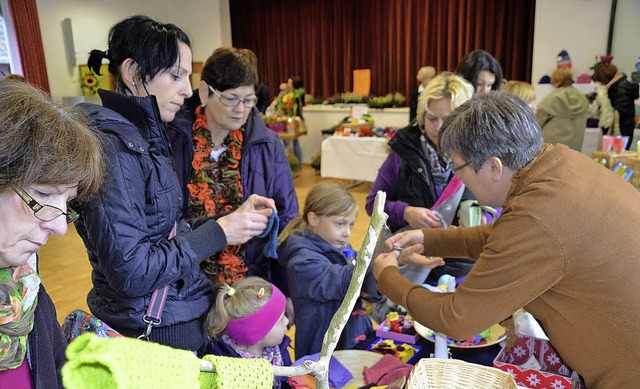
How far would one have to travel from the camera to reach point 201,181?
1786 millimetres

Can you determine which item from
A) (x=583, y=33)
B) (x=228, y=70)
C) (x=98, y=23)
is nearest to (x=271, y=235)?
(x=228, y=70)

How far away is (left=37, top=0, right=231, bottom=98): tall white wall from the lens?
7.30m

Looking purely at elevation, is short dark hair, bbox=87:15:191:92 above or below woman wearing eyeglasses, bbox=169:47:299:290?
above

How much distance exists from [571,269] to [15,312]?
1.02 m

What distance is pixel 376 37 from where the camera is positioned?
8.90m

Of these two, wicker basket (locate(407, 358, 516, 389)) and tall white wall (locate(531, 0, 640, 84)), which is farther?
tall white wall (locate(531, 0, 640, 84))

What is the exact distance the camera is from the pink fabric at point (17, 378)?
2.57 ft

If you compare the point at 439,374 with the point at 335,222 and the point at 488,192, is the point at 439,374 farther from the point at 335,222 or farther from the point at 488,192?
the point at 335,222

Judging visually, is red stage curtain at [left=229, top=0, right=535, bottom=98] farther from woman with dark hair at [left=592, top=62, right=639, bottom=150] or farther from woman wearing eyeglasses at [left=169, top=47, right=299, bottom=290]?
woman wearing eyeglasses at [left=169, top=47, right=299, bottom=290]

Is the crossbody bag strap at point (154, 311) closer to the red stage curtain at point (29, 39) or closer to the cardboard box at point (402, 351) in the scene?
the cardboard box at point (402, 351)

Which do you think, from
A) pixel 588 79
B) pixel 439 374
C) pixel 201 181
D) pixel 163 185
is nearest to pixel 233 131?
pixel 201 181

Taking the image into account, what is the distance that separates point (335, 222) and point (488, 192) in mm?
715

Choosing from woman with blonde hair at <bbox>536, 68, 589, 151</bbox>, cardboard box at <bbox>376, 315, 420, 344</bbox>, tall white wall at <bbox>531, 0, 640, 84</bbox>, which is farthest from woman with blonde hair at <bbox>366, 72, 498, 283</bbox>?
tall white wall at <bbox>531, 0, 640, 84</bbox>

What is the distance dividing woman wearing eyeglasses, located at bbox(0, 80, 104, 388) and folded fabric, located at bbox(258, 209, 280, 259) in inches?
30.8
